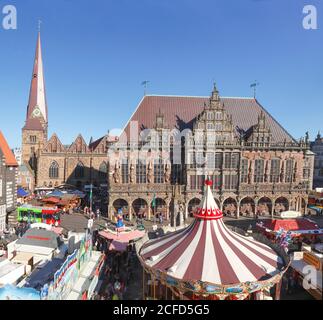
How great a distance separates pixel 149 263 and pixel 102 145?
39323mm

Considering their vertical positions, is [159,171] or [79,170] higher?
[159,171]

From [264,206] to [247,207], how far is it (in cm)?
223

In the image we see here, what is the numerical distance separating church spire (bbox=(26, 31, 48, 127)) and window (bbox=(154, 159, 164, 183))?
34640mm

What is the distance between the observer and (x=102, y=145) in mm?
47688

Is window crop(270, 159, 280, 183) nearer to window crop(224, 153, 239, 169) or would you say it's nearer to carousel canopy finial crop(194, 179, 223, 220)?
window crop(224, 153, 239, 169)

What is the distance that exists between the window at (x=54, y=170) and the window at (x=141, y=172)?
23050mm

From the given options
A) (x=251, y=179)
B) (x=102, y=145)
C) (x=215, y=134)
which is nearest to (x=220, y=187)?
(x=251, y=179)

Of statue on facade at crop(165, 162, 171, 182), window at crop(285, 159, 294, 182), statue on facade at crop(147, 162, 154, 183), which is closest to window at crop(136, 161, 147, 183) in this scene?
statue on facade at crop(147, 162, 154, 183)

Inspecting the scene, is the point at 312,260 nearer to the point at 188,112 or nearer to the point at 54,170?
the point at 188,112

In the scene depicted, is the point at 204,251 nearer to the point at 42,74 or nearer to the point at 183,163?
the point at 183,163

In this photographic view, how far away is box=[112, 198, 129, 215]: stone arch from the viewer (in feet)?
97.3

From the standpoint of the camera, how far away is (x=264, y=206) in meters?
31.6

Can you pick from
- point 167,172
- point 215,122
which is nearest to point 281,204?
point 215,122

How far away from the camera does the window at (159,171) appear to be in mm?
29692
